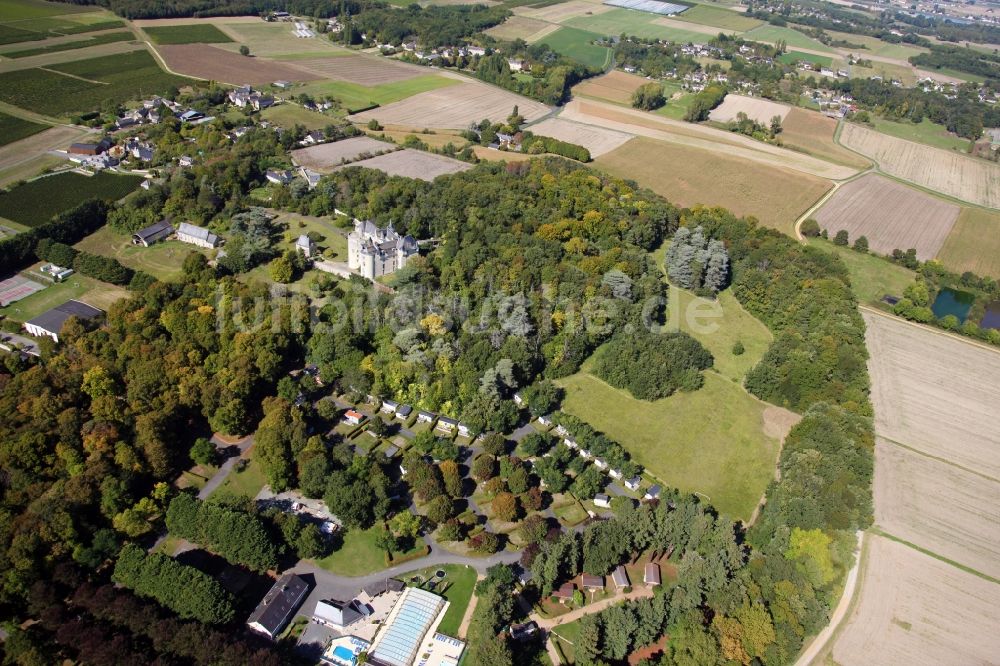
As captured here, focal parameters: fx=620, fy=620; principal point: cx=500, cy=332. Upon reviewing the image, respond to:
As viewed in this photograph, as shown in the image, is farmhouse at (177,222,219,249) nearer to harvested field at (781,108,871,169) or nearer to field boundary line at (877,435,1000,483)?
field boundary line at (877,435,1000,483)

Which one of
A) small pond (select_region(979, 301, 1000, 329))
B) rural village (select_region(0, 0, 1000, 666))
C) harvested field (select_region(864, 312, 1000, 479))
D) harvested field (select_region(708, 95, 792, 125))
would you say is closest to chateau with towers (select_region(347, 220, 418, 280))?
rural village (select_region(0, 0, 1000, 666))

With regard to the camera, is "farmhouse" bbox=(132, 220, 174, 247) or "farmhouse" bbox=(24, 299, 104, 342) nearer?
"farmhouse" bbox=(24, 299, 104, 342)

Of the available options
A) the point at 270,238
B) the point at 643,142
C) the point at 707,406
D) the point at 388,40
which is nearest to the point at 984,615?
the point at 707,406

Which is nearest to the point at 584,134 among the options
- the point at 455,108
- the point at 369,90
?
the point at 455,108

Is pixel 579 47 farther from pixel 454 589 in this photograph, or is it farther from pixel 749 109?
pixel 454 589

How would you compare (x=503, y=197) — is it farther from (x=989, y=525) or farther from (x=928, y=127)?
(x=928, y=127)

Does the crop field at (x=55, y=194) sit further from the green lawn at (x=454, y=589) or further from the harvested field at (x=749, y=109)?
the harvested field at (x=749, y=109)
